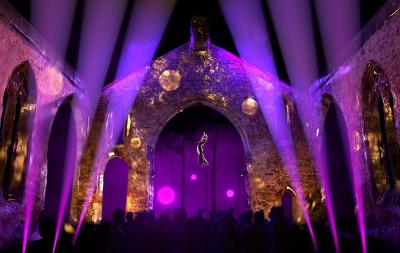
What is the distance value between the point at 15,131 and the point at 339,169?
359 inches

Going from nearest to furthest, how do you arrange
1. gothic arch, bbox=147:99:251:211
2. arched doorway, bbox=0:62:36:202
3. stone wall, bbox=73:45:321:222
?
arched doorway, bbox=0:62:36:202, stone wall, bbox=73:45:321:222, gothic arch, bbox=147:99:251:211

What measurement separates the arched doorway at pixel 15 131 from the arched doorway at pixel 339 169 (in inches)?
341

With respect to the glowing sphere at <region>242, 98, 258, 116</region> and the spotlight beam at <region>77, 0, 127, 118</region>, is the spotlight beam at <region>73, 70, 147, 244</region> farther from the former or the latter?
the glowing sphere at <region>242, 98, 258, 116</region>

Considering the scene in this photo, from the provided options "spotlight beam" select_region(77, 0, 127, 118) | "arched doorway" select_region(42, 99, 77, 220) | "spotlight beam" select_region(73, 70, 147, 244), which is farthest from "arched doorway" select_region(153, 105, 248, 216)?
"spotlight beam" select_region(77, 0, 127, 118)

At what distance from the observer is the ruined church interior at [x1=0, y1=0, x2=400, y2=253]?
22.1 ft

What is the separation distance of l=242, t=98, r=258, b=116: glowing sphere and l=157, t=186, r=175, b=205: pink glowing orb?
448cm

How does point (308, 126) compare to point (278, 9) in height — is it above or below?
below

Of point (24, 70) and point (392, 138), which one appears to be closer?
point (392, 138)

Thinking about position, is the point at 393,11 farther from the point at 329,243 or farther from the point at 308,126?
the point at 308,126

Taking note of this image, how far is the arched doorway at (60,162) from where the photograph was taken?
36.4 feet

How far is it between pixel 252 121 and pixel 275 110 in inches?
39.1

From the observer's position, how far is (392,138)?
23.2ft

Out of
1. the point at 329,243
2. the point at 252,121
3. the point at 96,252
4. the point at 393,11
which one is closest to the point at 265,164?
the point at 252,121

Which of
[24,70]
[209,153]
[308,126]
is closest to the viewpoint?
[24,70]
